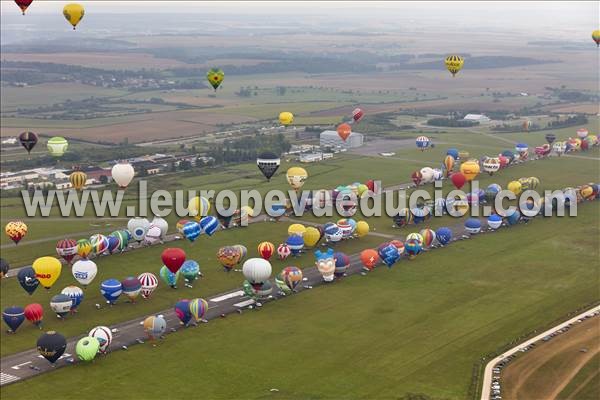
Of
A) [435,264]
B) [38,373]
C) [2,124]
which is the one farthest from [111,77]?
[38,373]

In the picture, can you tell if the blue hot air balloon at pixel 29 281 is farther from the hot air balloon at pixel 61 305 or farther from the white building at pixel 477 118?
the white building at pixel 477 118

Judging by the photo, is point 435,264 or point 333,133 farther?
point 333,133

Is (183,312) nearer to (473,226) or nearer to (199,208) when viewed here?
(199,208)

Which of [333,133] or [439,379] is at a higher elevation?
[333,133]

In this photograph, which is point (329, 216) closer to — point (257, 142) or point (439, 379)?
point (439, 379)

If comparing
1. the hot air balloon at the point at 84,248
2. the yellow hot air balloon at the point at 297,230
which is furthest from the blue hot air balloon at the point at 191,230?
the hot air balloon at the point at 84,248
